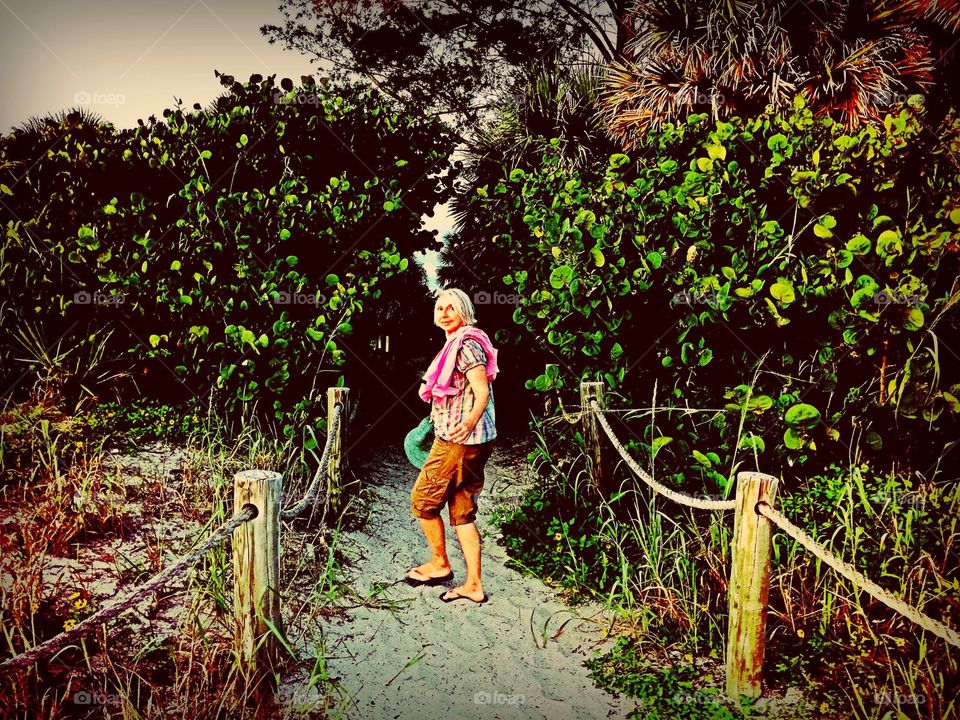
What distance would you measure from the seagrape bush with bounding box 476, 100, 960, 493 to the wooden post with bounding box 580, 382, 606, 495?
0.16 metres

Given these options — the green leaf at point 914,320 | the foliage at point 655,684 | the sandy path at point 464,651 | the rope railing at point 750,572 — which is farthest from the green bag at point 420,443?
the green leaf at point 914,320

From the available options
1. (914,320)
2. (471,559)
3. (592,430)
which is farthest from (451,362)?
(914,320)

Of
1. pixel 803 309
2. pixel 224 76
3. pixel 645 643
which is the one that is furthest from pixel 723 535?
pixel 224 76

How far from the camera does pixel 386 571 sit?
179 inches

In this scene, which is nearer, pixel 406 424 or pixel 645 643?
pixel 645 643

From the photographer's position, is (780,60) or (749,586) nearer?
(749,586)

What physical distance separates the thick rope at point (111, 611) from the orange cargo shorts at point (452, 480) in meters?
1.32

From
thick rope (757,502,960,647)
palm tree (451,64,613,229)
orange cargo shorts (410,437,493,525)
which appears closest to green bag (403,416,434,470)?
orange cargo shorts (410,437,493,525)

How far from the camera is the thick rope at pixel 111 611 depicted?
2.08m

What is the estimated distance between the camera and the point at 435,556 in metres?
4.39

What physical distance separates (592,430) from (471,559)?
126cm

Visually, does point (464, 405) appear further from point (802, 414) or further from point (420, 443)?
point (802, 414)

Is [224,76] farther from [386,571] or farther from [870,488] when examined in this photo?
[870,488]

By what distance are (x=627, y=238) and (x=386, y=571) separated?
2764 mm
